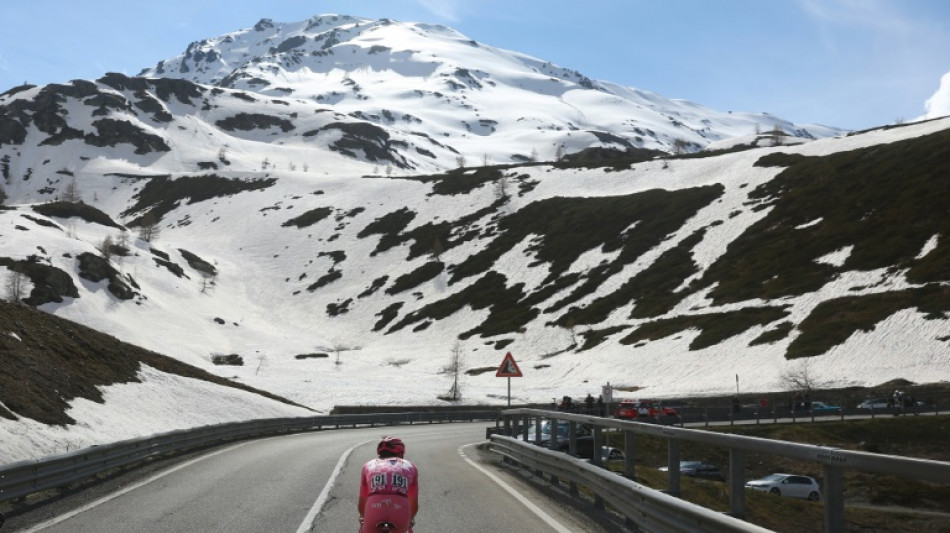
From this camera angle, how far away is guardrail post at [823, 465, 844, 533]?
554 cm

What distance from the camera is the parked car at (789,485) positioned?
25094 millimetres

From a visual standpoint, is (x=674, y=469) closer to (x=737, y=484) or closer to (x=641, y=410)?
(x=737, y=484)

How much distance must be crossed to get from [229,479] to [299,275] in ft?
401

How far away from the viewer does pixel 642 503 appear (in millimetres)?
9430

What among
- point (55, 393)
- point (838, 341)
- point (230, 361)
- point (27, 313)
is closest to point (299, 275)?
point (230, 361)

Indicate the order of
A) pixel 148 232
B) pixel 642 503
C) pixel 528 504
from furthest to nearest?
1. pixel 148 232
2. pixel 528 504
3. pixel 642 503

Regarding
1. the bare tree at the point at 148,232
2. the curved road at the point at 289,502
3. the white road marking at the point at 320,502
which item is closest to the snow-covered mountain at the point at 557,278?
the bare tree at the point at 148,232

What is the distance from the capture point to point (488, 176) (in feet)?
541

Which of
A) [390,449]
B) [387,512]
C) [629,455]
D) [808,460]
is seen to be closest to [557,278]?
[629,455]

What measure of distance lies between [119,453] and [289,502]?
278 inches

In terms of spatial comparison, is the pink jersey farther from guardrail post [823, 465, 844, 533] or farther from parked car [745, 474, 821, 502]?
parked car [745, 474, 821, 502]

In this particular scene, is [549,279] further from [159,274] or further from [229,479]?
[229,479]

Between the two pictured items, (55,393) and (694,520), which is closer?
(694,520)

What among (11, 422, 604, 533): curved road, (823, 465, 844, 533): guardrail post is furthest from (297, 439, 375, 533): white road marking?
(823, 465, 844, 533): guardrail post
